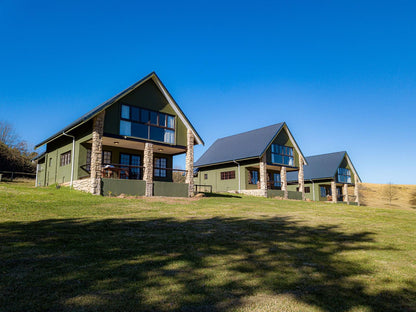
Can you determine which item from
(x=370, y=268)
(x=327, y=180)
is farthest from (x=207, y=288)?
(x=327, y=180)

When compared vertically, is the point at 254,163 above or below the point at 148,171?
above

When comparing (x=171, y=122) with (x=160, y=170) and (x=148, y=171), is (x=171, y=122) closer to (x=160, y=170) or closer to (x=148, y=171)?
(x=148, y=171)

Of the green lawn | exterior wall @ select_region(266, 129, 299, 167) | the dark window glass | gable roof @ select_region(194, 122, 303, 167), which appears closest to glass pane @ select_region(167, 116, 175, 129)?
gable roof @ select_region(194, 122, 303, 167)

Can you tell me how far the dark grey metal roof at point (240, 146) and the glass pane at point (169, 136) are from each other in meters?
10.3

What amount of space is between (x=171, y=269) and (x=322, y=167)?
39487mm

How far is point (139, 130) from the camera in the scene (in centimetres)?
2045

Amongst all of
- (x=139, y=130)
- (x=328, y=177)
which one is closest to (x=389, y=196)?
(x=328, y=177)

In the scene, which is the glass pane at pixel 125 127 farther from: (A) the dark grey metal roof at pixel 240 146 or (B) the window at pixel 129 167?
(A) the dark grey metal roof at pixel 240 146

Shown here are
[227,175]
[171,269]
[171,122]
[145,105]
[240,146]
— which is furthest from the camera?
[240,146]

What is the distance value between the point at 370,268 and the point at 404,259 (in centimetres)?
137

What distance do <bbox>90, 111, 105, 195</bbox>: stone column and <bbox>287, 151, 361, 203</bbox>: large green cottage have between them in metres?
28.5

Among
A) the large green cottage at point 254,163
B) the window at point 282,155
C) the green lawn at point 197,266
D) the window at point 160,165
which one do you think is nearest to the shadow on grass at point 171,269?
the green lawn at point 197,266

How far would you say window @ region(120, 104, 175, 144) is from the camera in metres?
20.0

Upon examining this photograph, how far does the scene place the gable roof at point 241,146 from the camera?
30.5m
